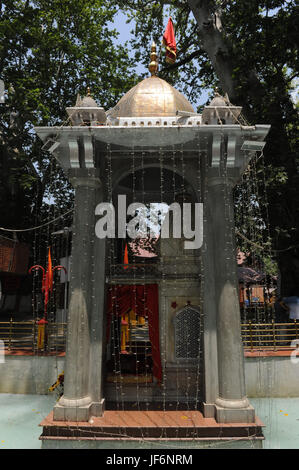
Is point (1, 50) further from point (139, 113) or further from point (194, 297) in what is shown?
point (194, 297)

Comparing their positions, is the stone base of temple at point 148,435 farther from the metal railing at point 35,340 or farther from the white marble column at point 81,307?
the metal railing at point 35,340

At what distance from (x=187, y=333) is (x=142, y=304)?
141cm

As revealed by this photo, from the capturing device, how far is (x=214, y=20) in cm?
1648

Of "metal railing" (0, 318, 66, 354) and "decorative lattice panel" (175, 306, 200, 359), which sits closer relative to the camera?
"decorative lattice panel" (175, 306, 200, 359)

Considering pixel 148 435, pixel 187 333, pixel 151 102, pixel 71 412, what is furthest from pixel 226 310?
pixel 151 102

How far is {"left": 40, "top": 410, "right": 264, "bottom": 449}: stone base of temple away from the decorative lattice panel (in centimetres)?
195

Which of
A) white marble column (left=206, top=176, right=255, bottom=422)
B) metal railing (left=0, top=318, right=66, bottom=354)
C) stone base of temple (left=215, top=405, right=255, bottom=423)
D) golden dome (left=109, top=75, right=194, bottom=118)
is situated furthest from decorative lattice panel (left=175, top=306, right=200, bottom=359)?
golden dome (left=109, top=75, right=194, bottom=118)

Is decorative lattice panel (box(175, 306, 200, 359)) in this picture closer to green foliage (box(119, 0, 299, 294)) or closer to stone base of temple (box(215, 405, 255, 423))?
stone base of temple (box(215, 405, 255, 423))

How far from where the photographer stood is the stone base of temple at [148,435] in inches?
265

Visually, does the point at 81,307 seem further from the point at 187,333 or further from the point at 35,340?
the point at 35,340

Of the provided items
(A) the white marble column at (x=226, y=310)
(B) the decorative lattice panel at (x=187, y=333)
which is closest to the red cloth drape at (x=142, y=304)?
(B) the decorative lattice panel at (x=187, y=333)

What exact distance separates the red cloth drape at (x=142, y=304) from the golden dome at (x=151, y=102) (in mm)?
4720

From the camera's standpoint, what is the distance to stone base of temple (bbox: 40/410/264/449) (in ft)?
22.1

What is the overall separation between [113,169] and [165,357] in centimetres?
514
